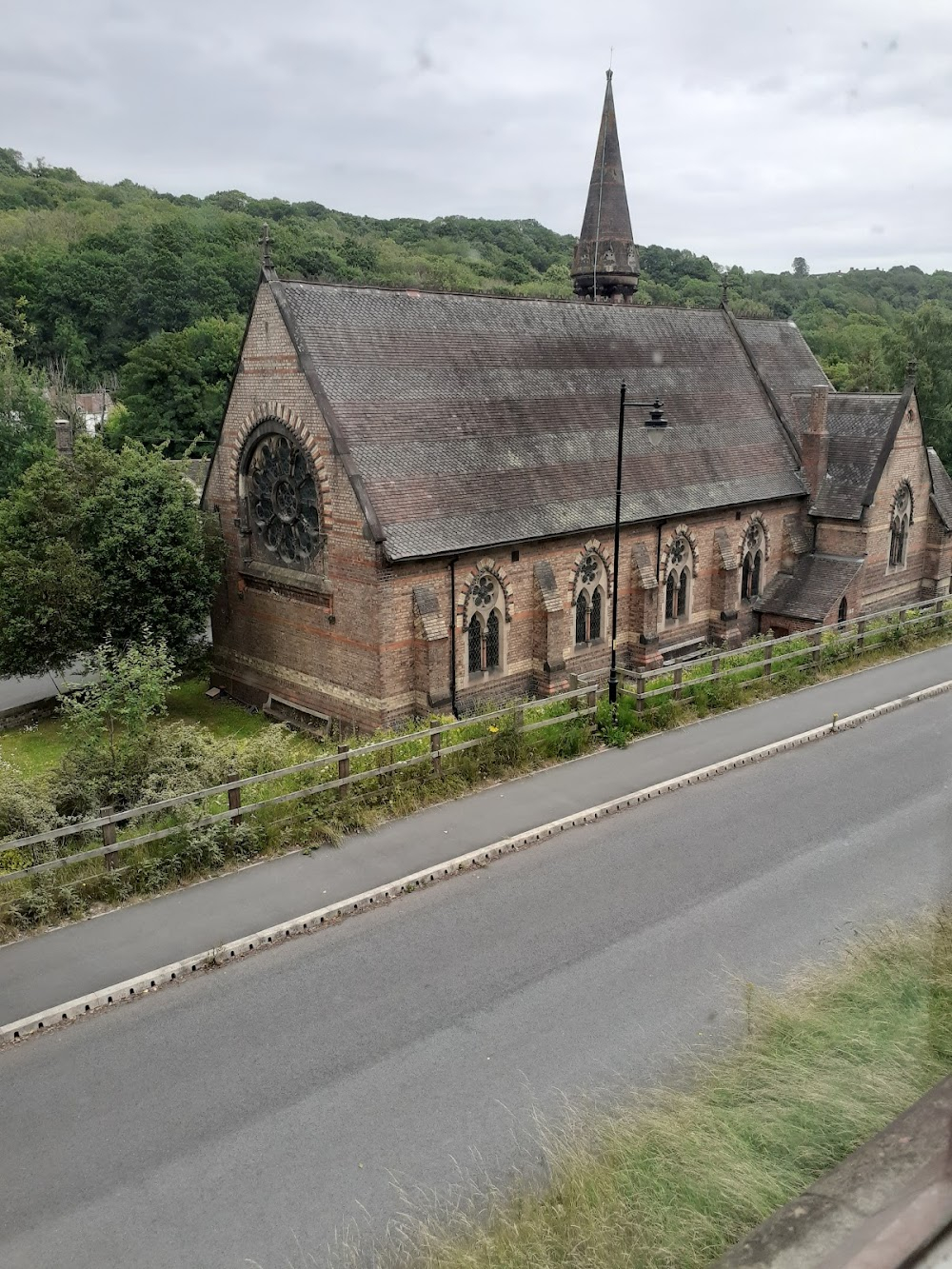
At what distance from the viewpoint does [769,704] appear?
19.4 metres

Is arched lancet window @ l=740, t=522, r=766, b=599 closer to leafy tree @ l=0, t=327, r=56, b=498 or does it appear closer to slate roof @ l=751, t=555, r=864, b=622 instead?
slate roof @ l=751, t=555, r=864, b=622

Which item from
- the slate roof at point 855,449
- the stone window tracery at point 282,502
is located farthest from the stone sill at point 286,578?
the slate roof at point 855,449

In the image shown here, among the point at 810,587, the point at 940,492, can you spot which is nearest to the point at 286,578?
the point at 810,587

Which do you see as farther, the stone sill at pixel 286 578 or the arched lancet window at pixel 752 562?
the arched lancet window at pixel 752 562

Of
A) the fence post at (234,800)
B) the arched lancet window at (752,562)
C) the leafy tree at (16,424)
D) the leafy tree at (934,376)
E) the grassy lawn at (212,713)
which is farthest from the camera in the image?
the leafy tree at (934,376)

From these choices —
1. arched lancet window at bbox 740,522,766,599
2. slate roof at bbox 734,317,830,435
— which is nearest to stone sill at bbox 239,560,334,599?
arched lancet window at bbox 740,522,766,599

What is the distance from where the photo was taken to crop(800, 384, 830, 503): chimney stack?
27.0m

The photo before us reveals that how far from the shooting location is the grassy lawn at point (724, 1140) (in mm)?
5609

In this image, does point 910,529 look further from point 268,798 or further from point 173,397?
point 173,397

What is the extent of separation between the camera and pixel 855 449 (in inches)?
1073

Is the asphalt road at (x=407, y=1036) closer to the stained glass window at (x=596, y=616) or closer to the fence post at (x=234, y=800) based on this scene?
the fence post at (x=234, y=800)

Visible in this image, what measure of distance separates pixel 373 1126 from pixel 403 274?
94832 millimetres

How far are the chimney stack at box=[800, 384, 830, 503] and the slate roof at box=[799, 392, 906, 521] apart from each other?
0.27 metres

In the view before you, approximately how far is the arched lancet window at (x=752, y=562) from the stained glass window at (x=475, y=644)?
30.3 ft
